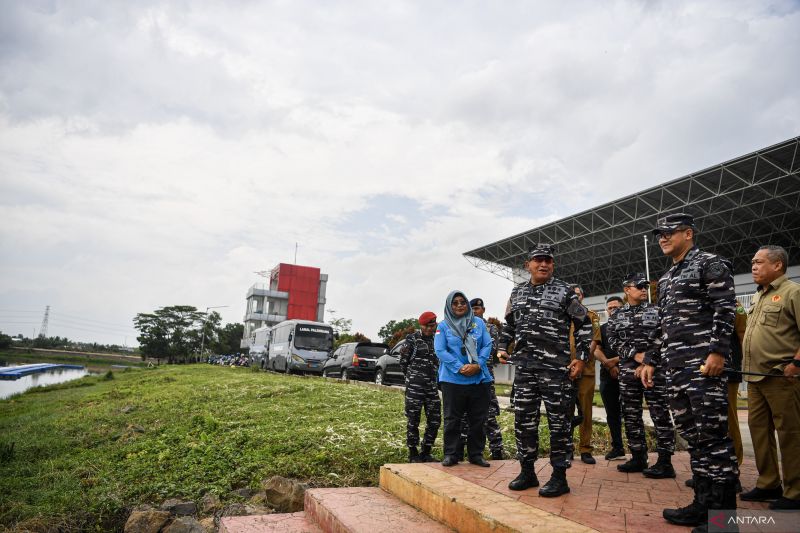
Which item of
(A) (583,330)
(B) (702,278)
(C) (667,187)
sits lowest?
(A) (583,330)

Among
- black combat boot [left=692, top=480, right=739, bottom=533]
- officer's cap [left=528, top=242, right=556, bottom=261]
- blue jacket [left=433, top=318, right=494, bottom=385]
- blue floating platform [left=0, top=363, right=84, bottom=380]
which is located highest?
officer's cap [left=528, top=242, right=556, bottom=261]

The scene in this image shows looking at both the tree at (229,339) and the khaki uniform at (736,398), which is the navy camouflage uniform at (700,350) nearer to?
the khaki uniform at (736,398)

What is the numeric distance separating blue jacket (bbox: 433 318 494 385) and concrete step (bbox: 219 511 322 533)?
171 cm

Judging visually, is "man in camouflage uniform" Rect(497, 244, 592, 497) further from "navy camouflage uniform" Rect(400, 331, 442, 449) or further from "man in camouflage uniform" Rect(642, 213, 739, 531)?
"navy camouflage uniform" Rect(400, 331, 442, 449)

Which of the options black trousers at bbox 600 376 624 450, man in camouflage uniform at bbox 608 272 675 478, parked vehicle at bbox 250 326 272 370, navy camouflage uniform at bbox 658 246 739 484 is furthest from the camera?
parked vehicle at bbox 250 326 272 370

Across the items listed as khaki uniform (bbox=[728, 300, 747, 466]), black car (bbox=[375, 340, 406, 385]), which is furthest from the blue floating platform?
khaki uniform (bbox=[728, 300, 747, 466])

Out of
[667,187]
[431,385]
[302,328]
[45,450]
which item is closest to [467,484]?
[431,385]

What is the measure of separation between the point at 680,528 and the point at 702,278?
150 centimetres

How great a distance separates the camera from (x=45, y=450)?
8.57 metres

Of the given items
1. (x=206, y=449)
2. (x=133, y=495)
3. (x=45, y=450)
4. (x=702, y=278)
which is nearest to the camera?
(x=702, y=278)

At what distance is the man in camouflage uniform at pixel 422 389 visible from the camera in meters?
5.47

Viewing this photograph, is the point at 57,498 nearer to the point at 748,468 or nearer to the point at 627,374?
the point at 627,374

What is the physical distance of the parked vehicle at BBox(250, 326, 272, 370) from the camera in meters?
30.7

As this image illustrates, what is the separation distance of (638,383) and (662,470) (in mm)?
772
